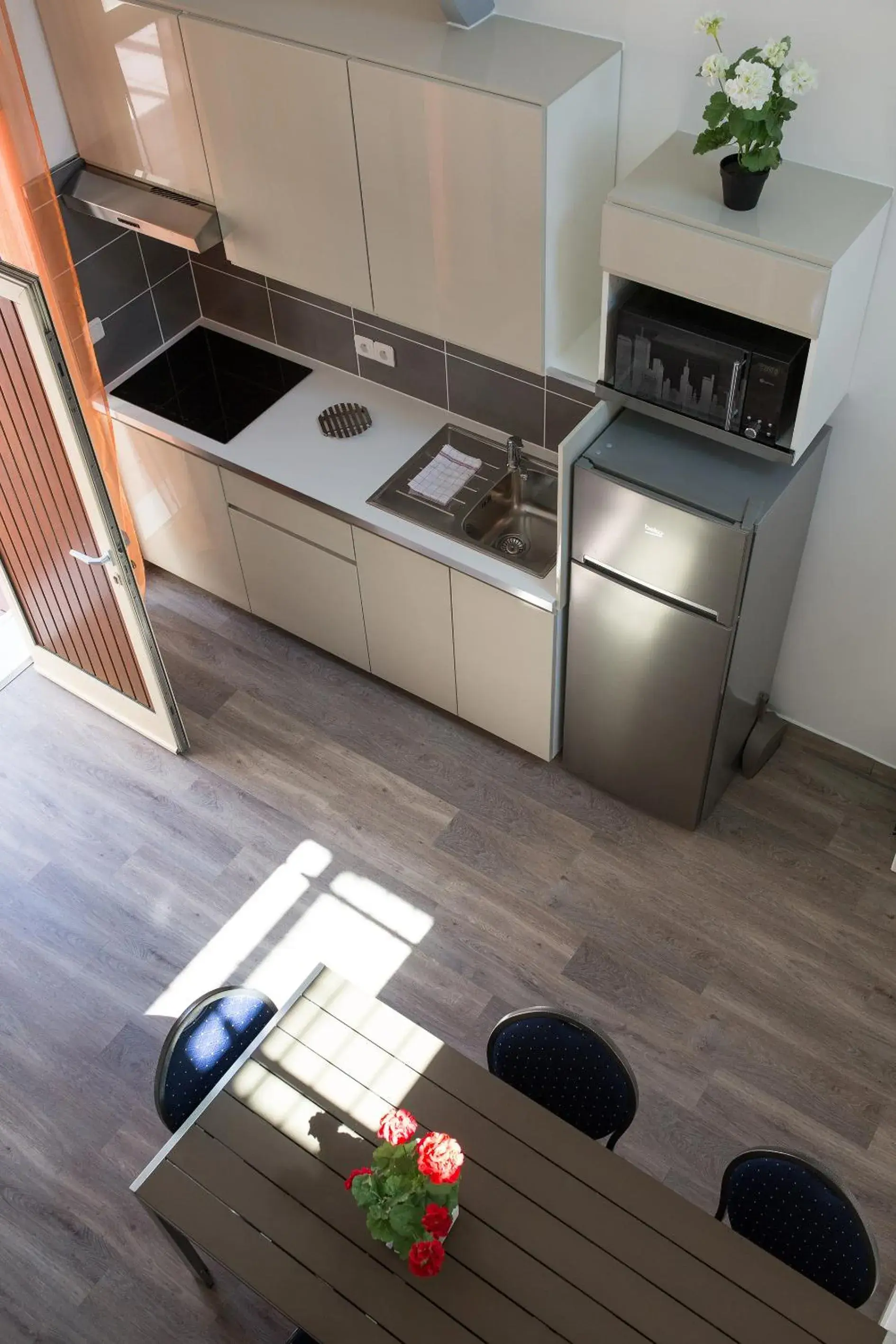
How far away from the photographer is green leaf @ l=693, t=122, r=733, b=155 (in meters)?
2.94

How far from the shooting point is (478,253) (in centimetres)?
355

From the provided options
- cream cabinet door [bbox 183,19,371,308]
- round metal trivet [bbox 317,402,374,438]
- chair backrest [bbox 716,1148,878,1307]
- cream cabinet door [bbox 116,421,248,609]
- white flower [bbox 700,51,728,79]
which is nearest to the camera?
chair backrest [bbox 716,1148,878,1307]

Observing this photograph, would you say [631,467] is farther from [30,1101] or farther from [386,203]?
[30,1101]

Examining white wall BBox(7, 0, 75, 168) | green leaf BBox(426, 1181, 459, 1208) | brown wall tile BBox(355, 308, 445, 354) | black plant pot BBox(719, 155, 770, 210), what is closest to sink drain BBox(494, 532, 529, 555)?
brown wall tile BBox(355, 308, 445, 354)

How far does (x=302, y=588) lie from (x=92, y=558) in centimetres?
87

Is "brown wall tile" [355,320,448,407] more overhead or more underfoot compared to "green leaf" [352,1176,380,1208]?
more overhead

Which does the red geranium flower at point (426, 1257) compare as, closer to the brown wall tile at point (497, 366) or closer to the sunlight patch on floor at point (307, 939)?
the sunlight patch on floor at point (307, 939)

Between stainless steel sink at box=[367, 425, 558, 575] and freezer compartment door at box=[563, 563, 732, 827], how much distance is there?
387 mm

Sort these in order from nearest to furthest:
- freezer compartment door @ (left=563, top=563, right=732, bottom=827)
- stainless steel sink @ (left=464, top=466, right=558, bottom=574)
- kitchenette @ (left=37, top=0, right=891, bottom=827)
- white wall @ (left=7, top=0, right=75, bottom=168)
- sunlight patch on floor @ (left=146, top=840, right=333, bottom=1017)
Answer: kitchenette @ (left=37, top=0, right=891, bottom=827)
freezer compartment door @ (left=563, top=563, right=732, bottom=827)
white wall @ (left=7, top=0, right=75, bottom=168)
sunlight patch on floor @ (left=146, top=840, right=333, bottom=1017)
stainless steel sink @ (left=464, top=466, right=558, bottom=574)

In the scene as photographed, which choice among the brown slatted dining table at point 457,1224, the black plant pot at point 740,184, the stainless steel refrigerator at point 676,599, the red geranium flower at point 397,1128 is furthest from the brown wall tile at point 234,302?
the red geranium flower at point 397,1128

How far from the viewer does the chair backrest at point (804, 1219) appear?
2.79 meters

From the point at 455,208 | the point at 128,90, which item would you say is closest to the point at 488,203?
the point at 455,208

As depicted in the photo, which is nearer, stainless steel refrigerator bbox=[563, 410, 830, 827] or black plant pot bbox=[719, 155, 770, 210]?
black plant pot bbox=[719, 155, 770, 210]

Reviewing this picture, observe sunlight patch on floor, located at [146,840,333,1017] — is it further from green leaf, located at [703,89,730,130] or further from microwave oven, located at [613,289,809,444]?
green leaf, located at [703,89,730,130]
